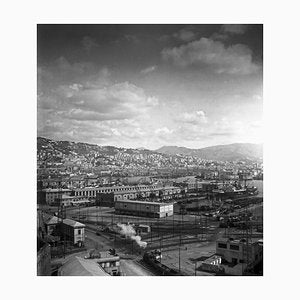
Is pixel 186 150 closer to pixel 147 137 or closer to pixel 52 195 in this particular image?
pixel 147 137

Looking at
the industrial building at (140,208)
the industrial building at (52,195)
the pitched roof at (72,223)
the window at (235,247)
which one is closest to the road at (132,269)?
the industrial building at (140,208)

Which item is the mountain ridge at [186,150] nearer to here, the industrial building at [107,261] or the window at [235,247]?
the window at [235,247]

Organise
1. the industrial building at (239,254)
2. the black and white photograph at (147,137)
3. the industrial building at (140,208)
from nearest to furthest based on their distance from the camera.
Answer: the industrial building at (239,254) → the black and white photograph at (147,137) → the industrial building at (140,208)

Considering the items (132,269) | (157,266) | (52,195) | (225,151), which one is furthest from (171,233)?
(52,195)

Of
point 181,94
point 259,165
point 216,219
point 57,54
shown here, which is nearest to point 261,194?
point 259,165

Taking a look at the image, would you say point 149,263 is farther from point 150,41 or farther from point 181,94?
point 150,41
